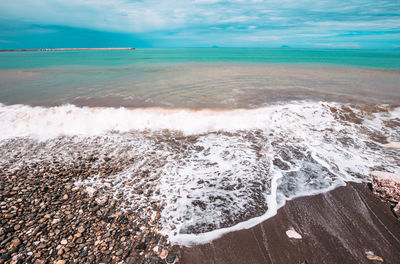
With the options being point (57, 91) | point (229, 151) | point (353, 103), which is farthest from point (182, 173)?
point (57, 91)

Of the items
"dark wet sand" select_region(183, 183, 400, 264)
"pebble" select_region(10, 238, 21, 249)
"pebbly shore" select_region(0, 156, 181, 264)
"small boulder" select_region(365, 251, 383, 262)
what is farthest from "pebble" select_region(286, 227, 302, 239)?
"pebble" select_region(10, 238, 21, 249)

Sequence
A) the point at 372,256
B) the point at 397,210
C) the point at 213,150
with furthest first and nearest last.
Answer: the point at 213,150 → the point at 397,210 → the point at 372,256

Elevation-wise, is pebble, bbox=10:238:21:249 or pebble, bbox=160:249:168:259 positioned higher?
pebble, bbox=10:238:21:249

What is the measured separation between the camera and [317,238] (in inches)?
143

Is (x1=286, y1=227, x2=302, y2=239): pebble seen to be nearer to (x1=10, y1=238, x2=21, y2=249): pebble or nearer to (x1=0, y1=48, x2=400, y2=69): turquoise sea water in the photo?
(x1=10, y1=238, x2=21, y2=249): pebble

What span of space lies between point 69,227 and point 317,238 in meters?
4.93

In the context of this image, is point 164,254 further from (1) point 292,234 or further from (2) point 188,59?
(2) point 188,59

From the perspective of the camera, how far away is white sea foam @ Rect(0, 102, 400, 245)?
→ 4.50m

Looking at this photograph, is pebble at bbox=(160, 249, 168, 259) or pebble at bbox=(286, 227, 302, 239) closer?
pebble at bbox=(160, 249, 168, 259)

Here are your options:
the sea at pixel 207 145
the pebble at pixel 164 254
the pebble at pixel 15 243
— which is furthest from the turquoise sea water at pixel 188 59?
the pebble at pixel 164 254

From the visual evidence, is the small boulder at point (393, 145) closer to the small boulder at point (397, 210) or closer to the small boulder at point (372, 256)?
the small boulder at point (397, 210)

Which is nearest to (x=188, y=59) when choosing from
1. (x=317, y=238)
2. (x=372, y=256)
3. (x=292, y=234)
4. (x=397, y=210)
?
(x=397, y=210)

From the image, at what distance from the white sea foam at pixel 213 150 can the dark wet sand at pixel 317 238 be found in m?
0.28

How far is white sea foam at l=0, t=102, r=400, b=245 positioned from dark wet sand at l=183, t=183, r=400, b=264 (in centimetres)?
28
